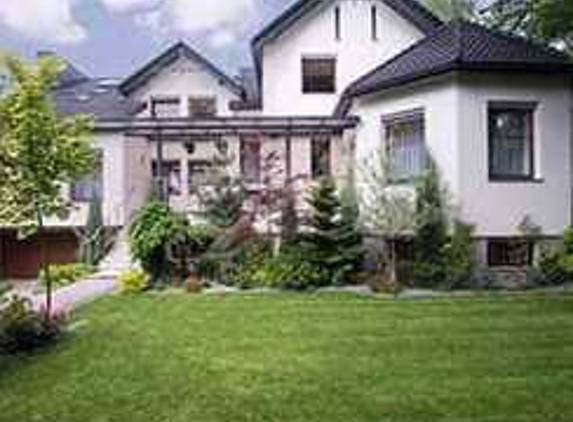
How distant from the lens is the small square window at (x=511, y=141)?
1620cm

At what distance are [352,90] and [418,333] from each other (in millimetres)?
10065

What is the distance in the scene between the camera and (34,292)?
18.0m

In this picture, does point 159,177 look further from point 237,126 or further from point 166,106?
point 166,106

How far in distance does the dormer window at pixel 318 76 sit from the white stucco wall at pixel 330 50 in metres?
0.16

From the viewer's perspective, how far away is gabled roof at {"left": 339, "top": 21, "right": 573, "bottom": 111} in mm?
15766

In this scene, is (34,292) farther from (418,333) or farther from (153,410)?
(153,410)

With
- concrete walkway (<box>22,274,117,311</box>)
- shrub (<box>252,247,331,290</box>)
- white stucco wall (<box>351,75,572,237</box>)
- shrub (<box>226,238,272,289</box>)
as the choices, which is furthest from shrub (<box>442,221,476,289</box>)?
concrete walkway (<box>22,274,117,311</box>)

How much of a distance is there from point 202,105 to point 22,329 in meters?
18.2

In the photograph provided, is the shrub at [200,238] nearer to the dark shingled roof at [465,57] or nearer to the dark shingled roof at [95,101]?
the dark shingled roof at [465,57]

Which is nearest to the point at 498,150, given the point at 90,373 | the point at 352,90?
the point at 352,90

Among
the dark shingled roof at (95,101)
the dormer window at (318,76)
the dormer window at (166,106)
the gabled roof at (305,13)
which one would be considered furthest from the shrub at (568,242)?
the dormer window at (166,106)

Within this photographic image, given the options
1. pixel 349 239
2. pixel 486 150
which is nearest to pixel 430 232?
pixel 349 239

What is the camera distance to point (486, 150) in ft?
52.5

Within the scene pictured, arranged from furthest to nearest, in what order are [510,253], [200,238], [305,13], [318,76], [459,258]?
[318,76] → [305,13] → [200,238] → [510,253] → [459,258]
